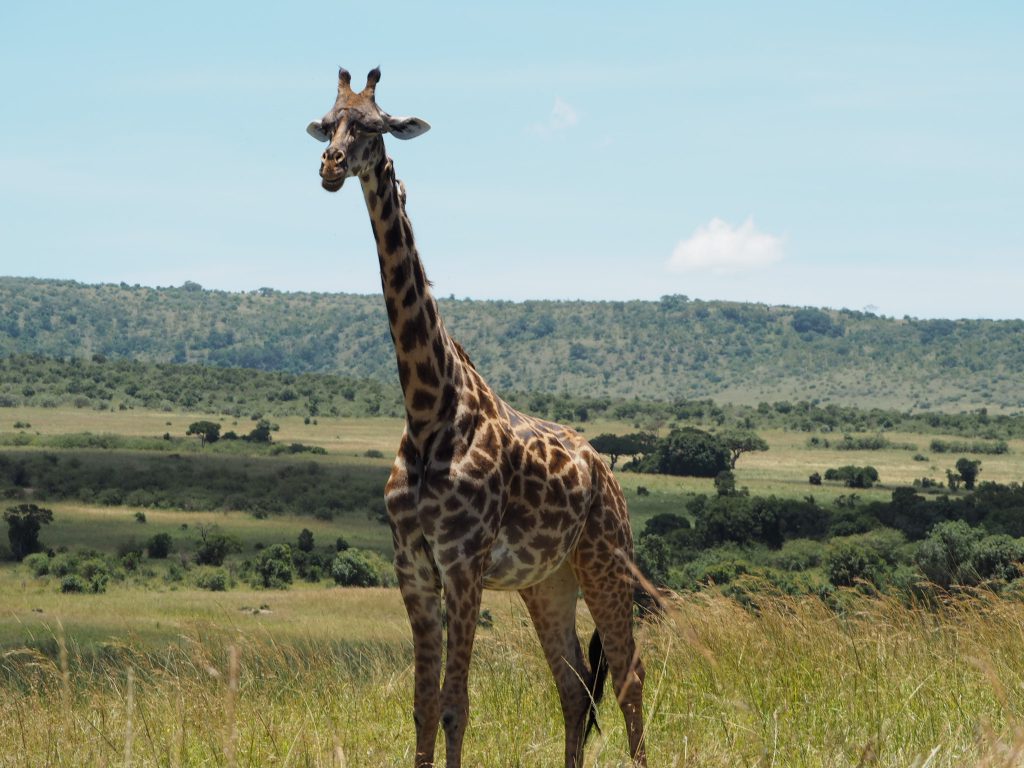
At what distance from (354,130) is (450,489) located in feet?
6.75

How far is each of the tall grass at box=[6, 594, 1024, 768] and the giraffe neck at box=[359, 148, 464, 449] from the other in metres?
1.86

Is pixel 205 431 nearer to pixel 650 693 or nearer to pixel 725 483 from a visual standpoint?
pixel 725 483

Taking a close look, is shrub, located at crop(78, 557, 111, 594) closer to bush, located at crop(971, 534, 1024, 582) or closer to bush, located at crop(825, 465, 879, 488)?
bush, located at crop(971, 534, 1024, 582)

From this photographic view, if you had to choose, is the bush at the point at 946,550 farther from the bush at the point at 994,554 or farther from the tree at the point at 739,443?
the tree at the point at 739,443

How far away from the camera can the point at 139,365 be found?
189125mm

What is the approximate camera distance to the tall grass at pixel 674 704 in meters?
7.43

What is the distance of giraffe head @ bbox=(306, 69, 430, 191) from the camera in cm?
677

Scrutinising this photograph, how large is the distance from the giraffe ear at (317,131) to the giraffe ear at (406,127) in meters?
0.35

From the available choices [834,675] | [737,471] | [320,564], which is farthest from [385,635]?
[737,471]

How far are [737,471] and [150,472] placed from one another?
56.7 metres

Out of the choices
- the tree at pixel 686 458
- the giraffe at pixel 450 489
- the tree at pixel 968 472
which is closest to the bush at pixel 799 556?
the tree at pixel 968 472

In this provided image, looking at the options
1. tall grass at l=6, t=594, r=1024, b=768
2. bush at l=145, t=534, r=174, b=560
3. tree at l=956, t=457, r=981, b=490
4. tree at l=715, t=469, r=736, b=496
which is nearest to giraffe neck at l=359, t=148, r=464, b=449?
tall grass at l=6, t=594, r=1024, b=768

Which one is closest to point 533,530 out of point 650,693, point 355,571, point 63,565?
point 650,693

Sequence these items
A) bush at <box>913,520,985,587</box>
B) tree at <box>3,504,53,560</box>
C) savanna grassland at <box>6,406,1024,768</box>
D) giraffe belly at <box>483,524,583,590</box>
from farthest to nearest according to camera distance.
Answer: tree at <box>3,504,53,560</box>
bush at <box>913,520,985,587</box>
giraffe belly at <box>483,524,583,590</box>
savanna grassland at <box>6,406,1024,768</box>
